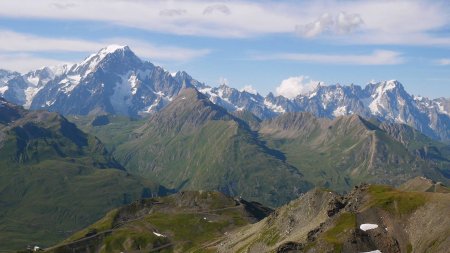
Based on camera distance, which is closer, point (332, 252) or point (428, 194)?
point (332, 252)

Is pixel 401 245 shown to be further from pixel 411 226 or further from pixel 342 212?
pixel 342 212

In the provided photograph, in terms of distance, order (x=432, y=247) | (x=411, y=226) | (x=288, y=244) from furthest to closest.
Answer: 1. (x=288, y=244)
2. (x=411, y=226)
3. (x=432, y=247)

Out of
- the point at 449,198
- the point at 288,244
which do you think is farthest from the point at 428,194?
the point at 288,244

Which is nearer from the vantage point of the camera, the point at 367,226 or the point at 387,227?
the point at 387,227

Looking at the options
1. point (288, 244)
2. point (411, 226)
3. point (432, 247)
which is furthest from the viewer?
point (288, 244)

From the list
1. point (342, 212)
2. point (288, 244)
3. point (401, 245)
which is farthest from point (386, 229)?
point (288, 244)

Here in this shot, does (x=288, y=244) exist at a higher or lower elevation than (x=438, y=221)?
lower

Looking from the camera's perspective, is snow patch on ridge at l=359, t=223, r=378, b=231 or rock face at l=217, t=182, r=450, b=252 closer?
rock face at l=217, t=182, r=450, b=252

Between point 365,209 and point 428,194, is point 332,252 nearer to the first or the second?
point 365,209

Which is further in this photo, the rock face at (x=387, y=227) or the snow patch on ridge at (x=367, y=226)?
the snow patch on ridge at (x=367, y=226)
